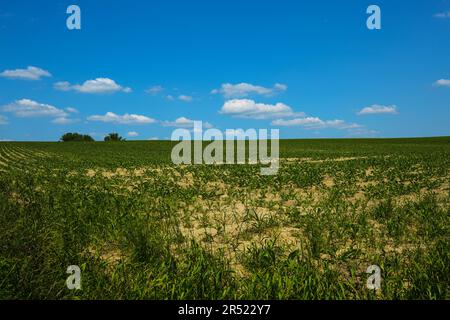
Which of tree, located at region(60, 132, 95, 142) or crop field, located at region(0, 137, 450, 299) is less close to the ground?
tree, located at region(60, 132, 95, 142)

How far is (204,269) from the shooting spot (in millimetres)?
4566

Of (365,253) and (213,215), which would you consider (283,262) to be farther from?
(213,215)

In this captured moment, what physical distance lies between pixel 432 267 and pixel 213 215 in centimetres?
474

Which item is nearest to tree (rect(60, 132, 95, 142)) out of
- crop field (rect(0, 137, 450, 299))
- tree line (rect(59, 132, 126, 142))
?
tree line (rect(59, 132, 126, 142))

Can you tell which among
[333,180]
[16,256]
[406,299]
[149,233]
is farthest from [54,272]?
[333,180]
